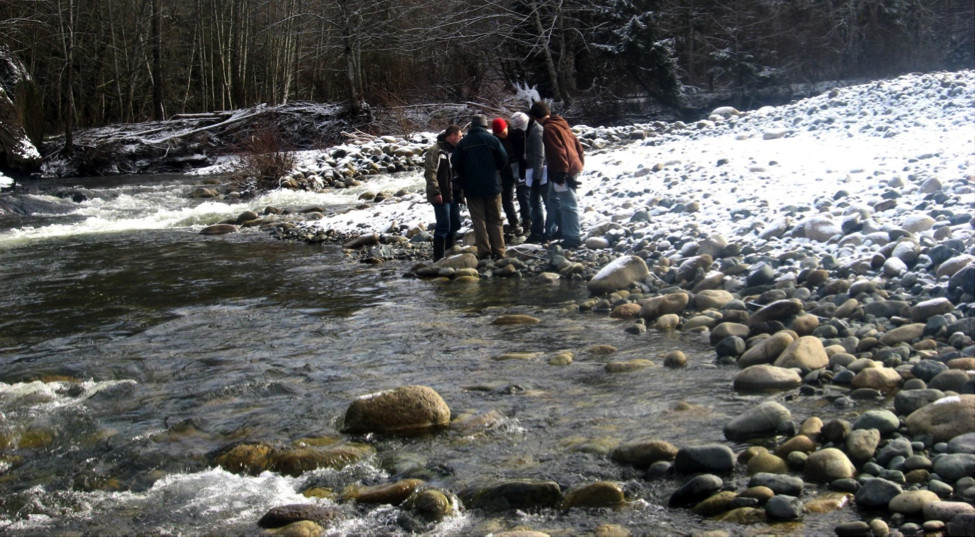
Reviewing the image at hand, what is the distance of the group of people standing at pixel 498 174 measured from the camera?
10398 mm

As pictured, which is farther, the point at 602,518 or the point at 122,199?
the point at 122,199

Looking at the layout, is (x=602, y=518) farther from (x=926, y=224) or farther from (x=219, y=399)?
(x=926, y=224)

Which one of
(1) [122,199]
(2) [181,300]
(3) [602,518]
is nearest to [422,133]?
(1) [122,199]

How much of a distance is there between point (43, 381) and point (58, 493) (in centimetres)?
236

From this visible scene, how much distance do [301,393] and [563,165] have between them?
531cm

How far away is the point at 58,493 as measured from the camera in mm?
4633

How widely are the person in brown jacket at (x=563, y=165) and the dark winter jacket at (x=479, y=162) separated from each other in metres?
0.60

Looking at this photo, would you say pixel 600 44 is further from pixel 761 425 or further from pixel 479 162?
pixel 761 425

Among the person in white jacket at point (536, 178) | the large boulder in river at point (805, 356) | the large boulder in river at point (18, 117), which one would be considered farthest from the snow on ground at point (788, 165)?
the large boulder in river at point (18, 117)

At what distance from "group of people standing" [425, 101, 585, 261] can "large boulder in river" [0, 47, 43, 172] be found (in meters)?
19.8

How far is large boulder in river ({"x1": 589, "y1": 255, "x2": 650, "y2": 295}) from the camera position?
8.86 meters

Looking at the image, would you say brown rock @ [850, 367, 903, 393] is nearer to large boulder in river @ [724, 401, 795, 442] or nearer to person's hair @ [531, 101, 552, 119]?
large boulder in river @ [724, 401, 795, 442]

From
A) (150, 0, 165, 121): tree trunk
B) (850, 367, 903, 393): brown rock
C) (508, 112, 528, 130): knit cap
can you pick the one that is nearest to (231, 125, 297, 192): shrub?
(508, 112, 528, 130): knit cap

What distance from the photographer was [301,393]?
618 centimetres
